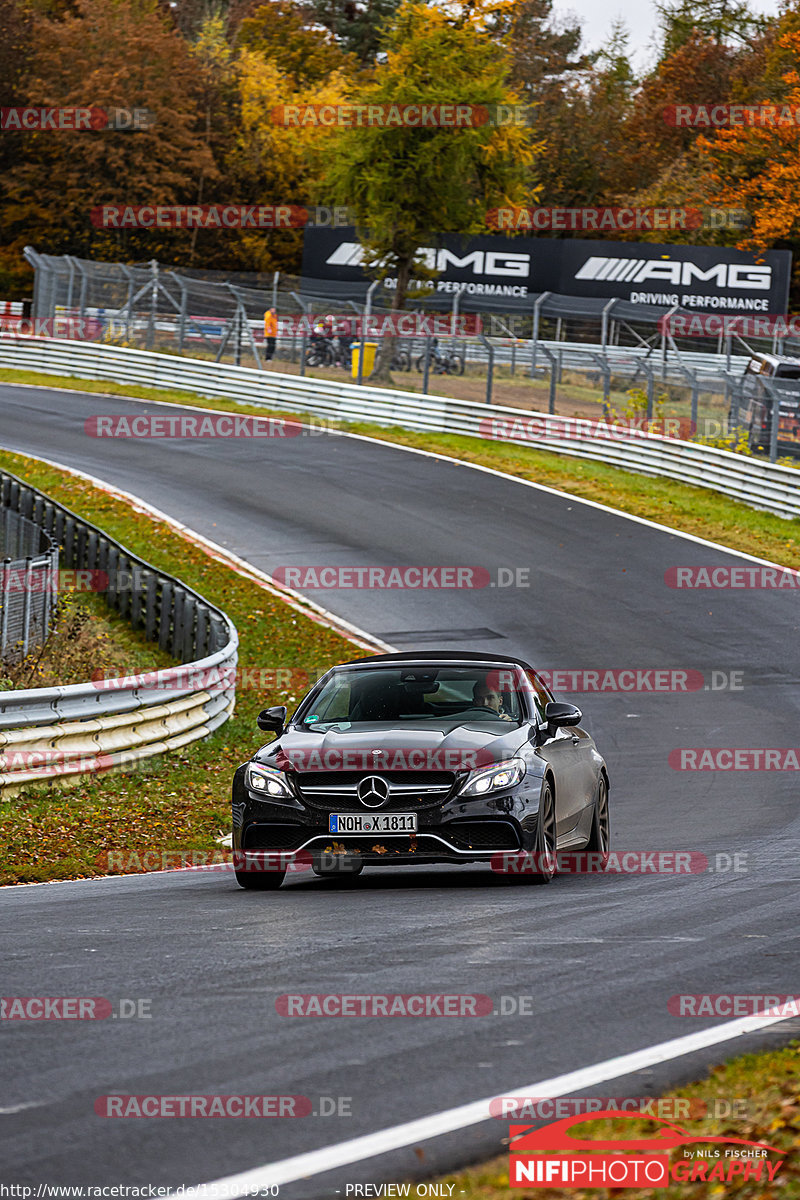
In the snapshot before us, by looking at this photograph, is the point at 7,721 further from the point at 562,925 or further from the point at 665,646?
the point at 665,646

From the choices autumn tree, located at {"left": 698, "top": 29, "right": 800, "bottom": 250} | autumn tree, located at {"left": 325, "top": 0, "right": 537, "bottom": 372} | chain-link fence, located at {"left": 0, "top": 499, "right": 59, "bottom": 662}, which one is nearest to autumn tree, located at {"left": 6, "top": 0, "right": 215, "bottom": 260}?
autumn tree, located at {"left": 325, "top": 0, "right": 537, "bottom": 372}

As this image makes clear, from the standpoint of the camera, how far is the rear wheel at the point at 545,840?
9.26m

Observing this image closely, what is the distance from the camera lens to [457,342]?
137ft

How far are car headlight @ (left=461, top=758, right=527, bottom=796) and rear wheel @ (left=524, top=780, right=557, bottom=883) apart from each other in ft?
0.81

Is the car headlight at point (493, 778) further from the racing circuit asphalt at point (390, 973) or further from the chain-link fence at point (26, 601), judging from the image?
the chain-link fence at point (26, 601)

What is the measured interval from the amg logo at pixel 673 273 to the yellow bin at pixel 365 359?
481 inches

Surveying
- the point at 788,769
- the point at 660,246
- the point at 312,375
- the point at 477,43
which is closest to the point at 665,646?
the point at 788,769

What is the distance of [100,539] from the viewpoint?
71.3 ft

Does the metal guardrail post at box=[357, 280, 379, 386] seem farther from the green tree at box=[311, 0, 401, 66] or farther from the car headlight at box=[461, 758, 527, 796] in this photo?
the green tree at box=[311, 0, 401, 66]

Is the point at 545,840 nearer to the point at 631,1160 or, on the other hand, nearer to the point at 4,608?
the point at 631,1160

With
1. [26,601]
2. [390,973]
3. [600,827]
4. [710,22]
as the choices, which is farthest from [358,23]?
[390,973]

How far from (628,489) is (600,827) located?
21539 mm

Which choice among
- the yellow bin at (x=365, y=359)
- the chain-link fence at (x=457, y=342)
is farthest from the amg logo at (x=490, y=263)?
the yellow bin at (x=365, y=359)

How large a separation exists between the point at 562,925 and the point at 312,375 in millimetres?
33937
